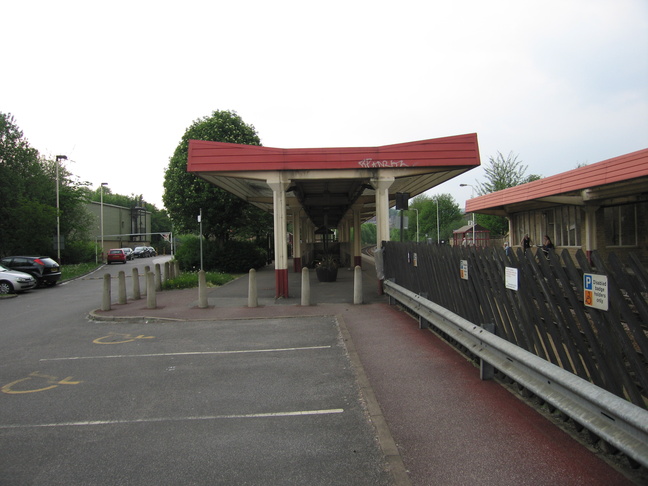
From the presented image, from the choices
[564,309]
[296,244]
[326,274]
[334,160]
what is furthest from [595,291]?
[296,244]

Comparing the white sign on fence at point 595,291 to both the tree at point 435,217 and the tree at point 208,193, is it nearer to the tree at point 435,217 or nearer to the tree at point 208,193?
the tree at point 208,193

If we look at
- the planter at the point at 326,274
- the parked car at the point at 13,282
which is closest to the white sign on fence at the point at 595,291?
the planter at the point at 326,274

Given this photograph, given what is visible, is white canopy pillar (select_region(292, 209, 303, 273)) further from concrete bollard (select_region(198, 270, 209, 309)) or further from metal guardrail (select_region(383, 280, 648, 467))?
metal guardrail (select_region(383, 280, 648, 467))

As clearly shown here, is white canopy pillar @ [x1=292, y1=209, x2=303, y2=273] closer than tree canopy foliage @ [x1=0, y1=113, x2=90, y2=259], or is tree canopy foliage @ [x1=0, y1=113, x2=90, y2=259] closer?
white canopy pillar @ [x1=292, y1=209, x2=303, y2=273]

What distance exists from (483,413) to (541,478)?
1.23 meters

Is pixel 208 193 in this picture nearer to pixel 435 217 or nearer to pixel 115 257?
pixel 115 257

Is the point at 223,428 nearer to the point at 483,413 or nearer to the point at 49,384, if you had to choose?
the point at 483,413

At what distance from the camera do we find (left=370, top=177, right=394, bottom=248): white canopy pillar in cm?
1336

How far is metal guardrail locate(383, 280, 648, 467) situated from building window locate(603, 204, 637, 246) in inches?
607

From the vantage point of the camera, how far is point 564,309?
388 cm

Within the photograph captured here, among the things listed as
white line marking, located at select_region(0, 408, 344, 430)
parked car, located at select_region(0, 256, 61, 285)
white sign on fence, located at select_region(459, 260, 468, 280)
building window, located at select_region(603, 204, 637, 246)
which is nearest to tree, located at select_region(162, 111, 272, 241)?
parked car, located at select_region(0, 256, 61, 285)

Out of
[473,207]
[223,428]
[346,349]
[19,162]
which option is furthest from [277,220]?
[19,162]

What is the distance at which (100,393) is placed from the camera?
5.59 m

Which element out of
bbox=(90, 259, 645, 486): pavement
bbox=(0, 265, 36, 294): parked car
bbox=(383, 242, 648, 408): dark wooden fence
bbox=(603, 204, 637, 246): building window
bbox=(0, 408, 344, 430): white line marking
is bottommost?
bbox=(0, 408, 344, 430): white line marking
